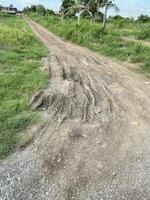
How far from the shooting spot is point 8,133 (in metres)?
5.74

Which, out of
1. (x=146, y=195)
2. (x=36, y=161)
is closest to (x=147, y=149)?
(x=146, y=195)

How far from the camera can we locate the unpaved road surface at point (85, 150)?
173 inches

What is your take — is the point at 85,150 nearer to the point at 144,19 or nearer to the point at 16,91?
the point at 16,91

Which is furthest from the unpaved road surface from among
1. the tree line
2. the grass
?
the tree line

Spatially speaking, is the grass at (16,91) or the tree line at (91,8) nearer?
the grass at (16,91)

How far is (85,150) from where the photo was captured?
17.8ft

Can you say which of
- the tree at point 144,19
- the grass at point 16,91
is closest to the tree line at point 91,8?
the tree at point 144,19

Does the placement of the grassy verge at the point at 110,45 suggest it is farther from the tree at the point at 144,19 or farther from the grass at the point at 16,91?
the tree at the point at 144,19

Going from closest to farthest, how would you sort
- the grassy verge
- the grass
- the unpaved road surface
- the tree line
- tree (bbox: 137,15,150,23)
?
the unpaved road surface, the grass, the grassy verge, the tree line, tree (bbox: 137,15,150,23)

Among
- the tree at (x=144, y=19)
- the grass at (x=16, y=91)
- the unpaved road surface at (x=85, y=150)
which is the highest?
the tree at (x=144, y=19)

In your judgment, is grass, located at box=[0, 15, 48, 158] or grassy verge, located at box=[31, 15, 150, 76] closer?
grass, located at box=[0, 15, 48, 158]

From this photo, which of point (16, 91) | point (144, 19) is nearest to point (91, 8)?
point (144, 19)

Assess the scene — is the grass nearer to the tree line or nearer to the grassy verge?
the grassy verge

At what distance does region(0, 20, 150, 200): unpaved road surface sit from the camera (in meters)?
4.39
